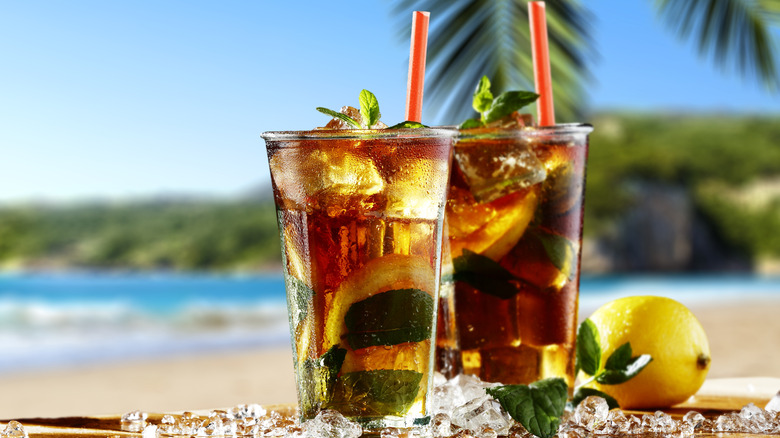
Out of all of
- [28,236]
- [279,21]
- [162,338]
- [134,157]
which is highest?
[279,21]

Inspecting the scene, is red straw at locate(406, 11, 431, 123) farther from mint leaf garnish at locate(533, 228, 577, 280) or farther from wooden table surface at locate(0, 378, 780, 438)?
wooden table surface at locate(0, 378, 780, 438)

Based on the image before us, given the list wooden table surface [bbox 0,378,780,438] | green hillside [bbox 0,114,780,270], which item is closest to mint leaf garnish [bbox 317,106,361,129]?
wooden table surface [bbox 0,378,780,438]

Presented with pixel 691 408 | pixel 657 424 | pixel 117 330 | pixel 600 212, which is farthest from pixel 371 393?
pixel 600 212

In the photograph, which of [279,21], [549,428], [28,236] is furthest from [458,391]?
[279,21]

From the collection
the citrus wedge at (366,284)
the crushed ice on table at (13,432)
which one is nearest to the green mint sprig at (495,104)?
the citrus wedge at (366,284)

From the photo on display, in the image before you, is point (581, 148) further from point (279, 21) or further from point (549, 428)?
point (279, 21)
